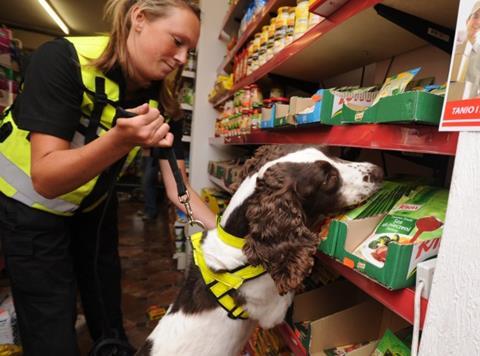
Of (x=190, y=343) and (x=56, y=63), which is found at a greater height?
(x=56, y=63)

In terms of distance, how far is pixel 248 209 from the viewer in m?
1.00

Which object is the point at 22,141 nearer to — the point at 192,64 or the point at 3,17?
the point at 192,64

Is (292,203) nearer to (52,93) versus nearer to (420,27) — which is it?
(420,27)

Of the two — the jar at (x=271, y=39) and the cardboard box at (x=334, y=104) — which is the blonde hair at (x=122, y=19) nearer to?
the jar at (x=271, y=39)

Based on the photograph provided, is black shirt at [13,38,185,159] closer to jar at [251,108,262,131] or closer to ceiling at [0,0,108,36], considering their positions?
jar at [251,108,262,131]

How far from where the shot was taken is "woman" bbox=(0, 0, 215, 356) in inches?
38.6

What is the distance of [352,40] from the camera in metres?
1.20

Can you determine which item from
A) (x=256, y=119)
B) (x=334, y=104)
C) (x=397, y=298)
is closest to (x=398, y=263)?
(x=397, y=298)

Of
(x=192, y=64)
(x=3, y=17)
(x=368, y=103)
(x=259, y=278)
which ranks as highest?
(x=3, y=17)

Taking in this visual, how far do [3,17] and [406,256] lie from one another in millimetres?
12148

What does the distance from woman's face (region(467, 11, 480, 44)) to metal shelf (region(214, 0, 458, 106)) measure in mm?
300

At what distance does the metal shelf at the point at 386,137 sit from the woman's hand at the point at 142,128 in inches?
19.9

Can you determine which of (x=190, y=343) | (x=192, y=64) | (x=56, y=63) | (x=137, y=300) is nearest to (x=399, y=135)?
(x=190, y=343)

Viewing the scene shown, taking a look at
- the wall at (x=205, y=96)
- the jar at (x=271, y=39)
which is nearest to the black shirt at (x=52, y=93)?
the jar at (x=271, y=39)
